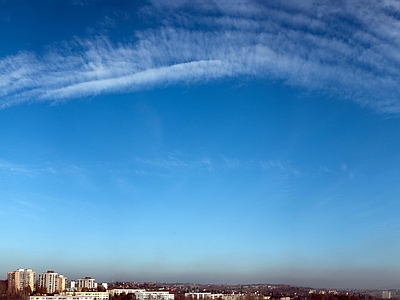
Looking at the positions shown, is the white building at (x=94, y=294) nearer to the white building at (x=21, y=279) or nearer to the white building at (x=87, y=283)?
the white building at (x=21, y=279)

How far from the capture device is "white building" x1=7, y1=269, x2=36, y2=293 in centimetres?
3107

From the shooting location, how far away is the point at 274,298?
3222 cm

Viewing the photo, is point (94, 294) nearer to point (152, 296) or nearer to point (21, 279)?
point (152, 296)

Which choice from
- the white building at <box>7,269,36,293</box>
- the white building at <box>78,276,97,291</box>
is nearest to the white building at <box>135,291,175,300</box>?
the white building at <box>78,276,97,291</box>

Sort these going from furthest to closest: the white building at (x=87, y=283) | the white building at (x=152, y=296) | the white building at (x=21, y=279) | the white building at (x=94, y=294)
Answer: the white building at (x=87, y=283), the white building at (x=152, y=296), the white building at (x=21, y=279), the white building at (x=94, y=294)

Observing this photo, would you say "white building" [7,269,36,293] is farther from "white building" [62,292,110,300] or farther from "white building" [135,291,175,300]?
"white building" [135,291,175,300]

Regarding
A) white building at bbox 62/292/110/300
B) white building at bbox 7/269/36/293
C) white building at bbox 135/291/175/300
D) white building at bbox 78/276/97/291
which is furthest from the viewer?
white building at bbox 78/276/97/291

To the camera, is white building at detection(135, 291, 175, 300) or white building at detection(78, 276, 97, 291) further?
white building at detection(78, 276, 97, 291)

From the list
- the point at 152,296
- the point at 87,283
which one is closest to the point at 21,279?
the point at 87,283

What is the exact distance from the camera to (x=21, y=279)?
32094 millimetres

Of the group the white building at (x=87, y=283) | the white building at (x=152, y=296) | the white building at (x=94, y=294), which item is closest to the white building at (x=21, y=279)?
the white building at (x=94, y=294)

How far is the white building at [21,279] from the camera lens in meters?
31.1

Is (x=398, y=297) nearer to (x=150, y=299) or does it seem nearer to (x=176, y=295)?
(x=150, y=299)

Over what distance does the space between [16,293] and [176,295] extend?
13105 millimetres
